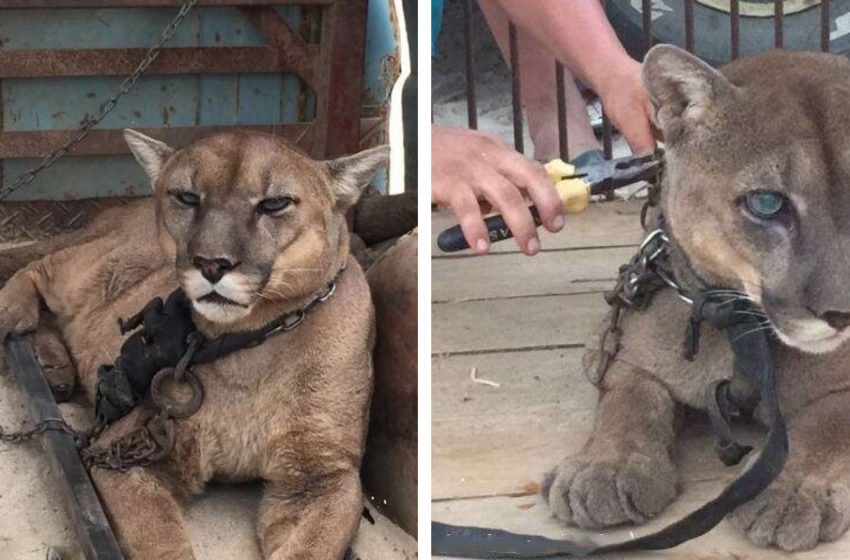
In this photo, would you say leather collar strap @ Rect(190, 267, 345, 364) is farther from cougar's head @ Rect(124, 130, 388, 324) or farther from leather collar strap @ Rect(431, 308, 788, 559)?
leather collar strap @ Rect(431, 308, 788, 559)

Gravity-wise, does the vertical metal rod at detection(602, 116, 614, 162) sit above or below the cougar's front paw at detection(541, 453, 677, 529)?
above

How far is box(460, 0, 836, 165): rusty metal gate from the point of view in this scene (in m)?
2.00

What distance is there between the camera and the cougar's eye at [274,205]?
2.19m

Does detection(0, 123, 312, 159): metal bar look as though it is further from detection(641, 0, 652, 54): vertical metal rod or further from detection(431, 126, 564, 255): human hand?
detection(641, 0, 652, 54): vertical metal rod

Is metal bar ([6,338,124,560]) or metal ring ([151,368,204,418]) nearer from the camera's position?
metal bar ([6,338,124,560])

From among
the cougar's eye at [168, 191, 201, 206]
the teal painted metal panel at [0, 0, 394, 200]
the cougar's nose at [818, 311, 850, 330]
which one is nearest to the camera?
the cougar's nose at [818, 311, 850, 330]

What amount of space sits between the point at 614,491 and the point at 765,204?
1.51 ft

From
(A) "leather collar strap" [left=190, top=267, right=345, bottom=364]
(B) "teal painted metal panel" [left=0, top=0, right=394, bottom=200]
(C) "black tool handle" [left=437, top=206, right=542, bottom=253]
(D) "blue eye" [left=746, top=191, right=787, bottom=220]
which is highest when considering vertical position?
(B) "teal painted metal panel" [left=0, top=0, right=394, bottom=200]

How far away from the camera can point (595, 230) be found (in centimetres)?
206

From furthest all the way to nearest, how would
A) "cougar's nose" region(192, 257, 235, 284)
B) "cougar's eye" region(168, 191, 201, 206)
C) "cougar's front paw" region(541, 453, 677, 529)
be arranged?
"cougar's eye" region(168, 191, 201, 206)
"cougar's nose" region(192, 257, 235, 284)
"cougar's front paw" region(541, 453, 677, 529)

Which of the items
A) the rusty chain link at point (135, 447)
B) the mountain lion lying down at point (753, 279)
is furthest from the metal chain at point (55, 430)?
the mountain lion lying down at point (753, 279)

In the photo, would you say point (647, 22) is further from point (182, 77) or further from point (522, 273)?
point (182, 77)

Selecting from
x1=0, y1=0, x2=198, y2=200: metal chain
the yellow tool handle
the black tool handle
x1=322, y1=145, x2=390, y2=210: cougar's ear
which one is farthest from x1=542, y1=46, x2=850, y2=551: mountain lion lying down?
x1=0, y1=0, x2=198, y2=200: metal chain

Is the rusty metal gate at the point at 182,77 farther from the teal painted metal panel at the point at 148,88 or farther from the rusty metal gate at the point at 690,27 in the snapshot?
the rusty metal gate at the point at 690,27
